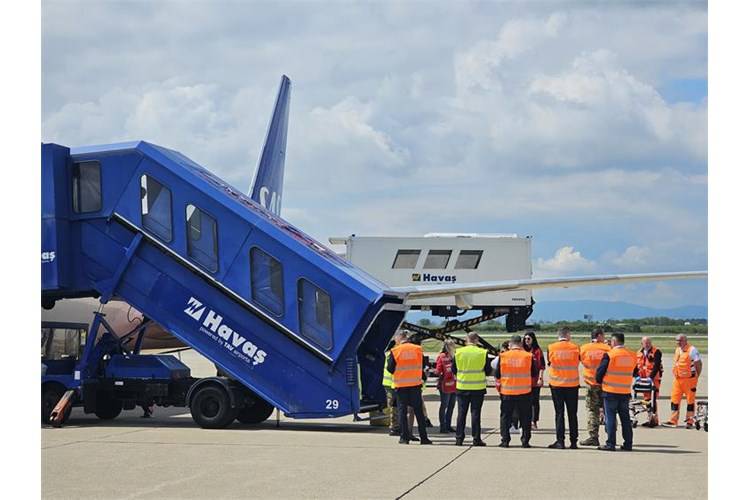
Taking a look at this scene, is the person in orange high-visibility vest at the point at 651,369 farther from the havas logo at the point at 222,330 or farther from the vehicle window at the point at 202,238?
the vehicle window at the point at 202,238

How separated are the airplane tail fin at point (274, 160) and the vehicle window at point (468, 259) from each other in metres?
5.66

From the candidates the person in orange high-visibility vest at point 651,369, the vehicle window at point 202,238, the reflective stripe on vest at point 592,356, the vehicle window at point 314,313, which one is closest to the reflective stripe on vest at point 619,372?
the reflective stripe on vest at point 592,356

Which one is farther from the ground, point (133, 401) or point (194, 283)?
point (194, 283)

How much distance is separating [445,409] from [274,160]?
12.2 metres

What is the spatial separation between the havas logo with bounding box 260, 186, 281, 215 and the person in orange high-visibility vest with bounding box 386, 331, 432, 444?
36.6 feet

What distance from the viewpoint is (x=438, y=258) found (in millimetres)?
29906

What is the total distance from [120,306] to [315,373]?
5.94 m

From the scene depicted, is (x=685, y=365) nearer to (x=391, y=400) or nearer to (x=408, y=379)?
(x=391, y=400)

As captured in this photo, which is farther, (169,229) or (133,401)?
(133,401)

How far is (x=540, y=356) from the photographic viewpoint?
17.6 m

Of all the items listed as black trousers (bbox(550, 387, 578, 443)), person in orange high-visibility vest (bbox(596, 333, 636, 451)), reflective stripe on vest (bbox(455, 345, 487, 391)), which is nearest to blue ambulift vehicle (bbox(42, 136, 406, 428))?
reflective stripe on vest (bbox(455, 345, 487, 391))

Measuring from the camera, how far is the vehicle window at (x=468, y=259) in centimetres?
2977
